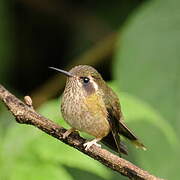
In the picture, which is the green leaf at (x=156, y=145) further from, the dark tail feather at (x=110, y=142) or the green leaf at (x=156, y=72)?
the dark tail feather at (x=110, y=142)

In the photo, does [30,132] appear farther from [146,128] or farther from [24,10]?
[24,10]

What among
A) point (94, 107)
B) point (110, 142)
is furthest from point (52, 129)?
point (110, 142)

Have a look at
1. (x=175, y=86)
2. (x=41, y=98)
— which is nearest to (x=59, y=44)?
(x=41, y=98)

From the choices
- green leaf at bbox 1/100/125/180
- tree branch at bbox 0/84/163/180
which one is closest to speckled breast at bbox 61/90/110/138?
green leaf at bbox 1/100/125/180

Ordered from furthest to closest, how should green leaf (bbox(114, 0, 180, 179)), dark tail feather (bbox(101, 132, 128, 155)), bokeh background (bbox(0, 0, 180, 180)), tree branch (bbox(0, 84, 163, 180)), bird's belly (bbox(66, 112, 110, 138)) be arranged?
green leaf (bbox(114, 0, 180, 179)) → bokeh background (bbox(0, 0, 180, 180)) → dark tail feather (bbox(101, 132, 128, 155)) → bird's belly (bbox(66, 112, 110, 138)) → tree branch (bbox(0, 84, 163, 180))

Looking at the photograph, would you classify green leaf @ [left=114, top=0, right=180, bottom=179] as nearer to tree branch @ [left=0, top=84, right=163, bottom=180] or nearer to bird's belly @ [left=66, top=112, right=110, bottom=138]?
bird's belly @ [left=66, top=112, right=110, bottom=138]

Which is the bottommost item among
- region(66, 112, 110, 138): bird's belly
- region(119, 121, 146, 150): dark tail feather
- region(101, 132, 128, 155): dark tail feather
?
region(101, 132, 128, 155): dark tail feather

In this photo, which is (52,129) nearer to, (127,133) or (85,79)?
(85,79)

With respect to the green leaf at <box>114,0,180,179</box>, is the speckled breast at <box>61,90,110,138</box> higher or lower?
higher
